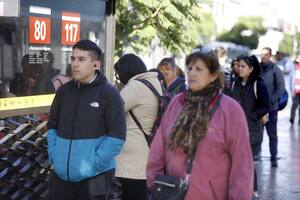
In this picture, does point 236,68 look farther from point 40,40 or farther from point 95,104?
point 95,104

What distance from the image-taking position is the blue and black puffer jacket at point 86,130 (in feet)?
14.4

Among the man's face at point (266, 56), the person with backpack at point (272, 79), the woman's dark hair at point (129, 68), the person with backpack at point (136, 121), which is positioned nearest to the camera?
the person with backpack at point (136, 121)

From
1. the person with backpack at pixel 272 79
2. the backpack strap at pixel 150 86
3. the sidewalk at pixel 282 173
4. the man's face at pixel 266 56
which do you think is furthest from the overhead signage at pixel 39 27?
the man's face at pixel 266 56

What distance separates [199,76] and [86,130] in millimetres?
1070

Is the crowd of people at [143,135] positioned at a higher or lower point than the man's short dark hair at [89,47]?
lower

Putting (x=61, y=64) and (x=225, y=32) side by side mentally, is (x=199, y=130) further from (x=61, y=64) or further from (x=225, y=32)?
(x=225, y=32)

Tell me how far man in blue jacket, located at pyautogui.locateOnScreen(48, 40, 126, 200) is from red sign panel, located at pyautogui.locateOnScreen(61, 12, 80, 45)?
1.81 meters

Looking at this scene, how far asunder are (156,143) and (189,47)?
19.7 feet

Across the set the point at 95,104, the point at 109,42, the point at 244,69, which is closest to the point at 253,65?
the point at 244,69

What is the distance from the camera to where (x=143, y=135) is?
5.34 m

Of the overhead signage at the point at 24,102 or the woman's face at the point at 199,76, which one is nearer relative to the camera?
the woman's face at the point at 199,76

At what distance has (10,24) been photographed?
5617mm

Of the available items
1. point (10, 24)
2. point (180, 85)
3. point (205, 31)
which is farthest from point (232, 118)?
point (205, 31)

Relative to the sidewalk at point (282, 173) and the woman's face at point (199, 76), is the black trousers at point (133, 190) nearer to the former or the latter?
the woman's face at point (199, 76)
